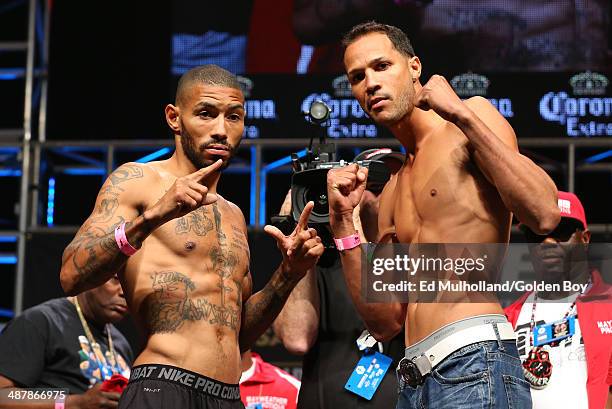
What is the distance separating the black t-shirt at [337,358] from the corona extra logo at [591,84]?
2465 millimetres

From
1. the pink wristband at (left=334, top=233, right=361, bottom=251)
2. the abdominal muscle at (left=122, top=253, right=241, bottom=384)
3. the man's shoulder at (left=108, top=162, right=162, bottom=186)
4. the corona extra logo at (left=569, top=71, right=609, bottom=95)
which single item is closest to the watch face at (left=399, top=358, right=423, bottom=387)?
the pink wristband at (left=334, top=233, right=361, bottom=251)

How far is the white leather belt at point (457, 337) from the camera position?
269cm

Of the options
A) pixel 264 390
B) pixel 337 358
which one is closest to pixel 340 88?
pixel 264 390

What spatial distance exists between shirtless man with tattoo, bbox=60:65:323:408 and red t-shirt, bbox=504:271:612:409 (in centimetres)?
125

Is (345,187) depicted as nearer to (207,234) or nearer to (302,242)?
(302,242)

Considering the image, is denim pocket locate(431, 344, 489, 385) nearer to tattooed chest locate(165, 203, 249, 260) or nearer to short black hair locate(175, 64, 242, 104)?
tattooed chest locate(165, 203, 249, 260)

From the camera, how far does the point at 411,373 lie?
279 cm

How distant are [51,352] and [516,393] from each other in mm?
2118

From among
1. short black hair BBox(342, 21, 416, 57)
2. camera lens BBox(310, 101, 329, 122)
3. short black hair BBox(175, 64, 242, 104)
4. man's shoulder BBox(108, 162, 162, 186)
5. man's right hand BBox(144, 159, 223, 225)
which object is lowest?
man's right hand BBox(144, 159, 223, 225)

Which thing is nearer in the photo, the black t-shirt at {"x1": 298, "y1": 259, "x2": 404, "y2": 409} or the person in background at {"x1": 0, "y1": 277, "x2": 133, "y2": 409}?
the black t-shirt at {"x1": 298, "y1": 259, "x2": 404, "y2": 409}

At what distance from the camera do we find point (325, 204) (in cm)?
316

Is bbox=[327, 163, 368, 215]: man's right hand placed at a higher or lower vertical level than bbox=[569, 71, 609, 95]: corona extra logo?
lower

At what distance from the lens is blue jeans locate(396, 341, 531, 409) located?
8.60ft

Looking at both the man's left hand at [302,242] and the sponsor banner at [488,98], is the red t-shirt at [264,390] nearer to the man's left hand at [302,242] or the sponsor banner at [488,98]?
the man's left hand at [302,242]
